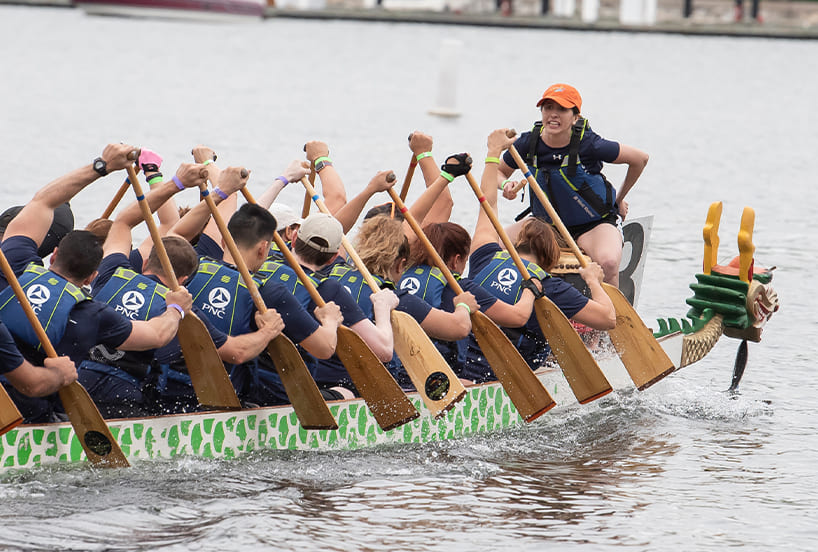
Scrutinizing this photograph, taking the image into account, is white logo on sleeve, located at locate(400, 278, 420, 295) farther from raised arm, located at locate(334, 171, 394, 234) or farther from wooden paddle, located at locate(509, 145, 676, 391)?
wooden paddle, located at locate(509, 145, 676, 391)

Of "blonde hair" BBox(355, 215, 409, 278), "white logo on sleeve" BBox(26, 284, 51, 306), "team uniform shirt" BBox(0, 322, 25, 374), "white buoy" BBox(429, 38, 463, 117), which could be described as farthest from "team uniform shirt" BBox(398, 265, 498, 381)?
"white buoy" BBox(429, 38, 463, 117)

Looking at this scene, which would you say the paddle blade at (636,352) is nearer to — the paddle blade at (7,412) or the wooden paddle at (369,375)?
the wooden paddle at (369,375)

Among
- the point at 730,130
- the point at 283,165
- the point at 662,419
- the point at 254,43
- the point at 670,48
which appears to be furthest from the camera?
the point at 670,48

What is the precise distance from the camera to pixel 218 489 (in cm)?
757

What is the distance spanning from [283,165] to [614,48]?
145 ft

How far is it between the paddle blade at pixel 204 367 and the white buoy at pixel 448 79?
21.8 m

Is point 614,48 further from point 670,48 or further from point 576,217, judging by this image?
point 576,217

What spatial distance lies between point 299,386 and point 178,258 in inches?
42.0

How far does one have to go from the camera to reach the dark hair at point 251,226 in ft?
24.5

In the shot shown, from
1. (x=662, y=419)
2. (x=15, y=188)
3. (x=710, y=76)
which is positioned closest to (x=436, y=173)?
(x=662, y=419)

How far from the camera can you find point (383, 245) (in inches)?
326

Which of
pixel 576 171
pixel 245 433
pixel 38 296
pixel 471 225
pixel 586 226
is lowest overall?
pixel 245 433

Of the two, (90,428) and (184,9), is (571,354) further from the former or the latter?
(184,9)

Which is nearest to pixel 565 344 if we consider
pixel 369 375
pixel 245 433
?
pixel 369 375
